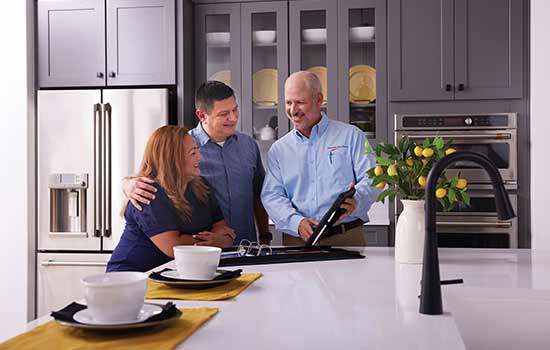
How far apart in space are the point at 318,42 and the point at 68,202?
1.83 m

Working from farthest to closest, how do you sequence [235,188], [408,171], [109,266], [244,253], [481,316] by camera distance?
[235,188], [109,266], [244,253], [408,171], [481,316]

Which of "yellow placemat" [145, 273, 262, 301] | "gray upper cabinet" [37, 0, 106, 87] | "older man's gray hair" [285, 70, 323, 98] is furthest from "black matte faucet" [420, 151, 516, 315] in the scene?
"gray upper cabinet" [37, 0, 106, 87]

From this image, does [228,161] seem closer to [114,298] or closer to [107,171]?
[107,171]

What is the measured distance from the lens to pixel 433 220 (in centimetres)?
133

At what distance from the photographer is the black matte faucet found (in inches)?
50.5

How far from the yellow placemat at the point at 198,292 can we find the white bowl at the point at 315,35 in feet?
8.80

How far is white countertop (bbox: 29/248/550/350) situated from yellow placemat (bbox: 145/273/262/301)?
2 centimetres

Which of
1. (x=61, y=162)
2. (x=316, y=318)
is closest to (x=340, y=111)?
(x=61, y=162)

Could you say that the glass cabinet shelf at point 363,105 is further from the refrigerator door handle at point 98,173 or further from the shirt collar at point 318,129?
the refrigerator door handle at point 98,173

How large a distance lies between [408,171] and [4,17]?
311cm

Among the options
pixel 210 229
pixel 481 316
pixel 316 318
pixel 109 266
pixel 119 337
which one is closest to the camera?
pixel 119 337

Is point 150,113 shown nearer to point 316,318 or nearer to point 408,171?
point 408,171

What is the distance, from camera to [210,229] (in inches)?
97.2

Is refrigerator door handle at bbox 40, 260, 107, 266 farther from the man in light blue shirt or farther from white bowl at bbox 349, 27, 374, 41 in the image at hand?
white bowl at bbox 349, 27, 374, 41
